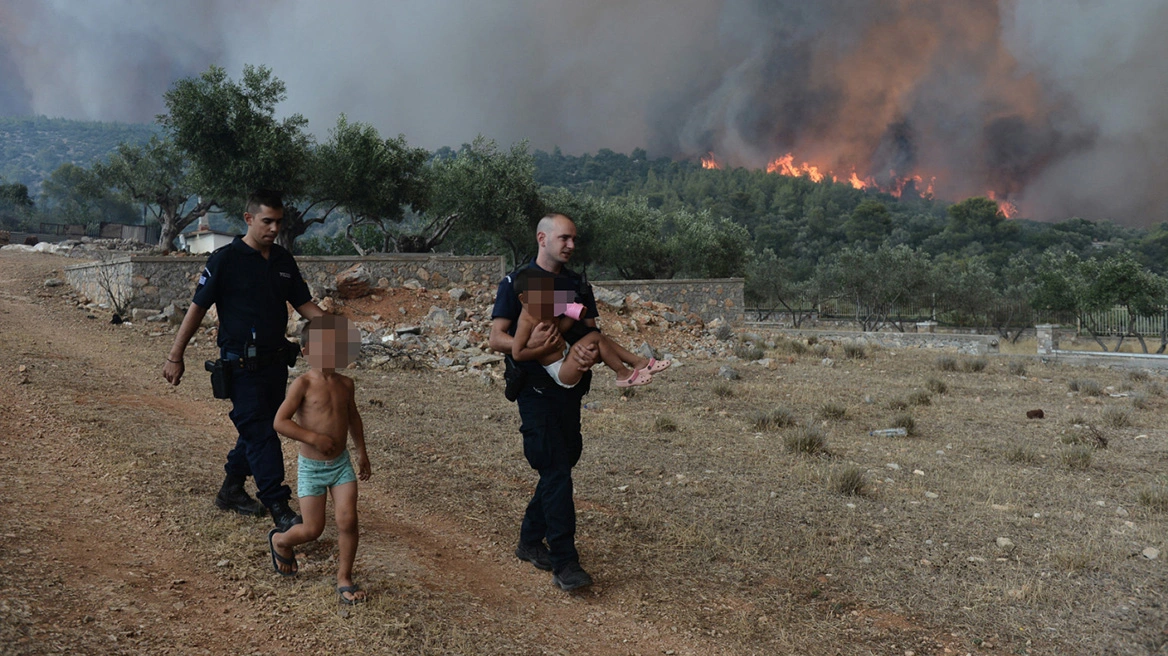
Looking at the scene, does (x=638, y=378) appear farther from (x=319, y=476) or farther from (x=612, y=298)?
(x=612, y=298)

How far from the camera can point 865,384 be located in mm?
15125

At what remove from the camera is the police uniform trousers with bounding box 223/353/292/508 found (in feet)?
13.9

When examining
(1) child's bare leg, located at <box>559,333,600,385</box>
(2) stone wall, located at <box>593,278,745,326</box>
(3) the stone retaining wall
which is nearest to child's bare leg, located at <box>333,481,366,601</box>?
(1) child's bare leg, located at <box>559,333,600,385</box>

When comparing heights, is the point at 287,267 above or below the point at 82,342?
above

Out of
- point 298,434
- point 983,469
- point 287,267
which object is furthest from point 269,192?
point 983,469

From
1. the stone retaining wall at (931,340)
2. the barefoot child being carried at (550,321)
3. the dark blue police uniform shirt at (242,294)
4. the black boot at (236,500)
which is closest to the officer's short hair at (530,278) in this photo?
the barefoot child being carried at (550,321)

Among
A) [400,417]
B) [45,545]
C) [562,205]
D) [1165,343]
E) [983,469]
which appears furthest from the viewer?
[562,205]

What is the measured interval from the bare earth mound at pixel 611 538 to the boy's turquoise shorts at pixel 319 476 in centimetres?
58

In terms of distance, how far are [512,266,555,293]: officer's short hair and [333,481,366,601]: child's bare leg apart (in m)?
1.38

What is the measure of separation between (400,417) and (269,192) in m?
5.92

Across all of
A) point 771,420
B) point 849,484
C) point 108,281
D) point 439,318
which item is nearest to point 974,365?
point 771,420

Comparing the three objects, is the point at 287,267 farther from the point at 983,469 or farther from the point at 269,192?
the point at 983,469

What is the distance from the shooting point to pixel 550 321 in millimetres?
3730

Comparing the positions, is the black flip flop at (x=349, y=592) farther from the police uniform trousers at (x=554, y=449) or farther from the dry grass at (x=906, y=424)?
the dry grass at (x=906, y=424)
